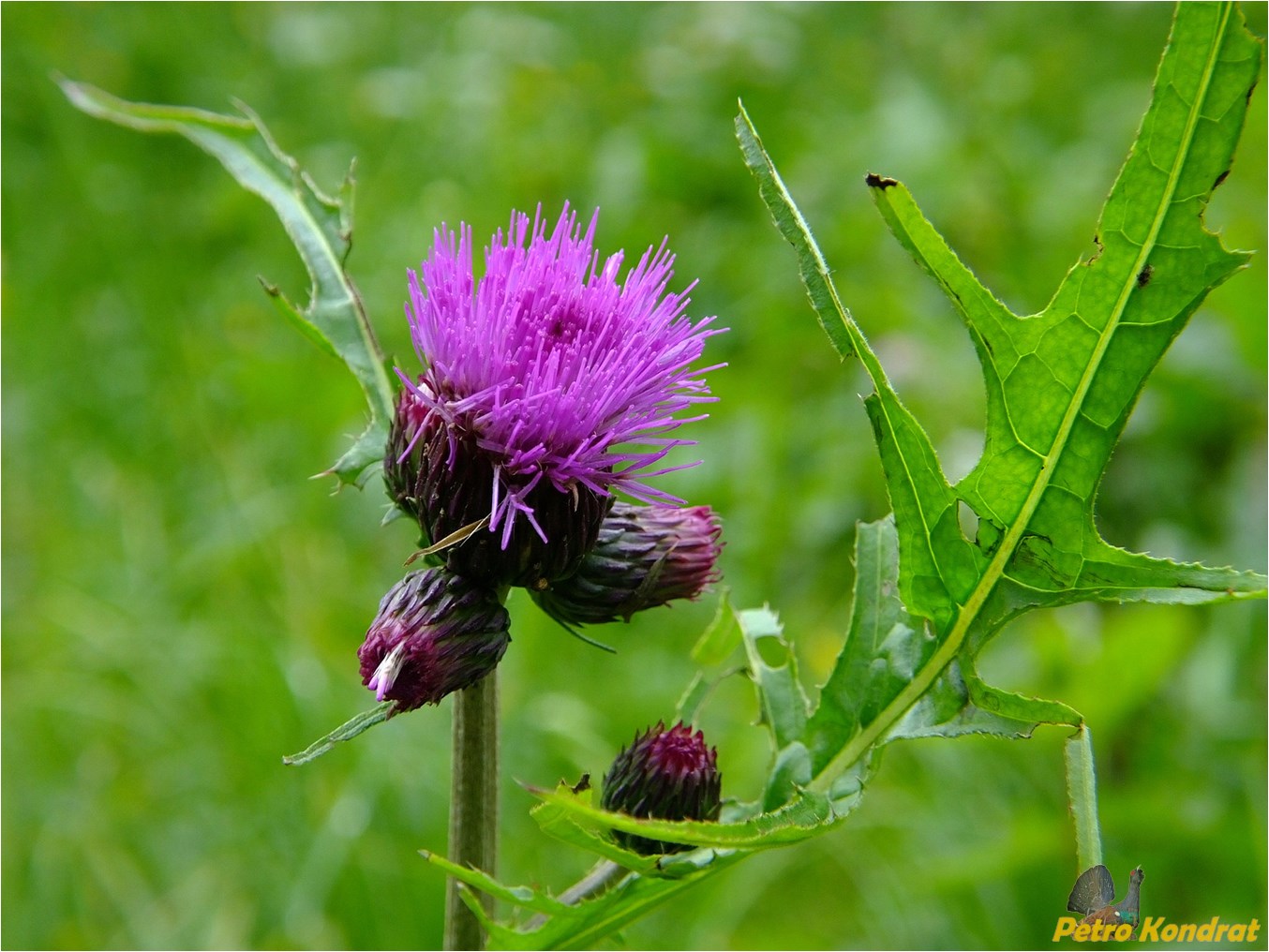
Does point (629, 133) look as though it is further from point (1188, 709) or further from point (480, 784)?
point (480, 784)

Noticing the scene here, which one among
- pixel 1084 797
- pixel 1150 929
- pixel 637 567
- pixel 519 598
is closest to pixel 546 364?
pixel 637 567

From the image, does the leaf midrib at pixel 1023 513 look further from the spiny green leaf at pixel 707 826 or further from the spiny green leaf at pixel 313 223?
the spiny green leaf at pixel 313 223

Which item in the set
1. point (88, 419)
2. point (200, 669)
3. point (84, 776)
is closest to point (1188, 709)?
point (200, 669)

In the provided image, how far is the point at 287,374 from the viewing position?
4355 mm

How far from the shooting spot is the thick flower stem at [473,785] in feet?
5.16

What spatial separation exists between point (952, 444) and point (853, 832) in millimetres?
Answer: 1387

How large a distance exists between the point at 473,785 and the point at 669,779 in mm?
277

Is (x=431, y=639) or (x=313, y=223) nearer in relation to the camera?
(x=431, y=639)

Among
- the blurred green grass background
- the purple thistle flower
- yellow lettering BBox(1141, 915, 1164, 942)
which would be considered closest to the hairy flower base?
the purple thistle flower

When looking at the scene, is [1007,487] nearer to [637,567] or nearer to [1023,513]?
[1023,513]

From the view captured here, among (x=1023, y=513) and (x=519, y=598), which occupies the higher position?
(x=519, y=598)

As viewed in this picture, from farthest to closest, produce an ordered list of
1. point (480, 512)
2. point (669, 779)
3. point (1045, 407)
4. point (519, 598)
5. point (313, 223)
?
point (519, 598) → point (313, 223) → point (669, 779) → point (480, 512) → point (1045, 407)

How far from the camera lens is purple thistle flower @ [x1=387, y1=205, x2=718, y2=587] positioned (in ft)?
4.96

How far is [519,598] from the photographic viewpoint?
4.38 m
